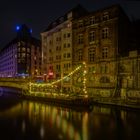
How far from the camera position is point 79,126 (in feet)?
92.9

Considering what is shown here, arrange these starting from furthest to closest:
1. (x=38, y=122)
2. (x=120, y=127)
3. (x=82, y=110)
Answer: (x=82, y=110), (x=38, y=122), (x=120, y=127)

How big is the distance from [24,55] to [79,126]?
83.9m

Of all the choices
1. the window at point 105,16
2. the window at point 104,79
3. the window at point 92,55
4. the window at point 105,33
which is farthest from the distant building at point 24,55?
the window at point 105,16

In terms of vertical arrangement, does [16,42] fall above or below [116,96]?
above

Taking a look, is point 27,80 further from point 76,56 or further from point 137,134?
point 137,134

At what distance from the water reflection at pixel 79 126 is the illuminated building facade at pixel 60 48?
23.7m

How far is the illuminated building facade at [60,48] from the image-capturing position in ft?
197

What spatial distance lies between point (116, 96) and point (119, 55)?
9.21 meters

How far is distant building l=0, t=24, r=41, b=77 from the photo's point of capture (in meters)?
107

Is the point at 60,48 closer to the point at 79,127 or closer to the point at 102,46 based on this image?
the point at 102,46

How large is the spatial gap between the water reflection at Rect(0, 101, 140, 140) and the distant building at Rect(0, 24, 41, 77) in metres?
69.7

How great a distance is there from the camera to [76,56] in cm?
5759

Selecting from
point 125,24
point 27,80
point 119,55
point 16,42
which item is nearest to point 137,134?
point 119,55

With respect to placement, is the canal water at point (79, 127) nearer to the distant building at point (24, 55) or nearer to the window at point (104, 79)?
the window at point (104, 79)
